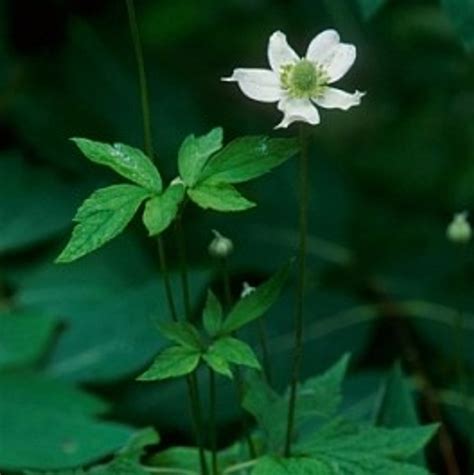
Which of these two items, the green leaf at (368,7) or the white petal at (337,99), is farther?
the green leaf at (368,7)

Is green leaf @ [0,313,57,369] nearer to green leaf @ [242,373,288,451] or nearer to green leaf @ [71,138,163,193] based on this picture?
green leaf @ [242,373,288,451]

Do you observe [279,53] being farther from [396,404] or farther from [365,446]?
[396,404]

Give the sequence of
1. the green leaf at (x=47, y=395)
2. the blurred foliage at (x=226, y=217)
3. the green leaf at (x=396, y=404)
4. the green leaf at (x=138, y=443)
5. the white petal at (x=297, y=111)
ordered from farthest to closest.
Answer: the blurred foliage at (x=226, y=217), the green leaf at (x=47, y=395), the green leaf at (x=396, y=404), the green leaf at (x=138, y=443), the white petal at (x=297, y=111)

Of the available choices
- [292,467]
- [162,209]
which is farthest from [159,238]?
[292,467]

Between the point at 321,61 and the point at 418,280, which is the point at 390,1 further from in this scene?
the point at 321,61

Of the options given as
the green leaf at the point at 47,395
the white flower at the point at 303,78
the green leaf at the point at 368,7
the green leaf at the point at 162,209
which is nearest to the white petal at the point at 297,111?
Answer: the white flower at the point at 303,78

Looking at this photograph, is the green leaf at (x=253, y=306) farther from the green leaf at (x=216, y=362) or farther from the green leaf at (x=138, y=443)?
the green leaf at (x=138, y=443)

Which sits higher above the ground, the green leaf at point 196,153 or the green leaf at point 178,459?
the green leaf at point 196,153

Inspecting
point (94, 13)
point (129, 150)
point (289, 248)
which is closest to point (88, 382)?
point (289, 248)
